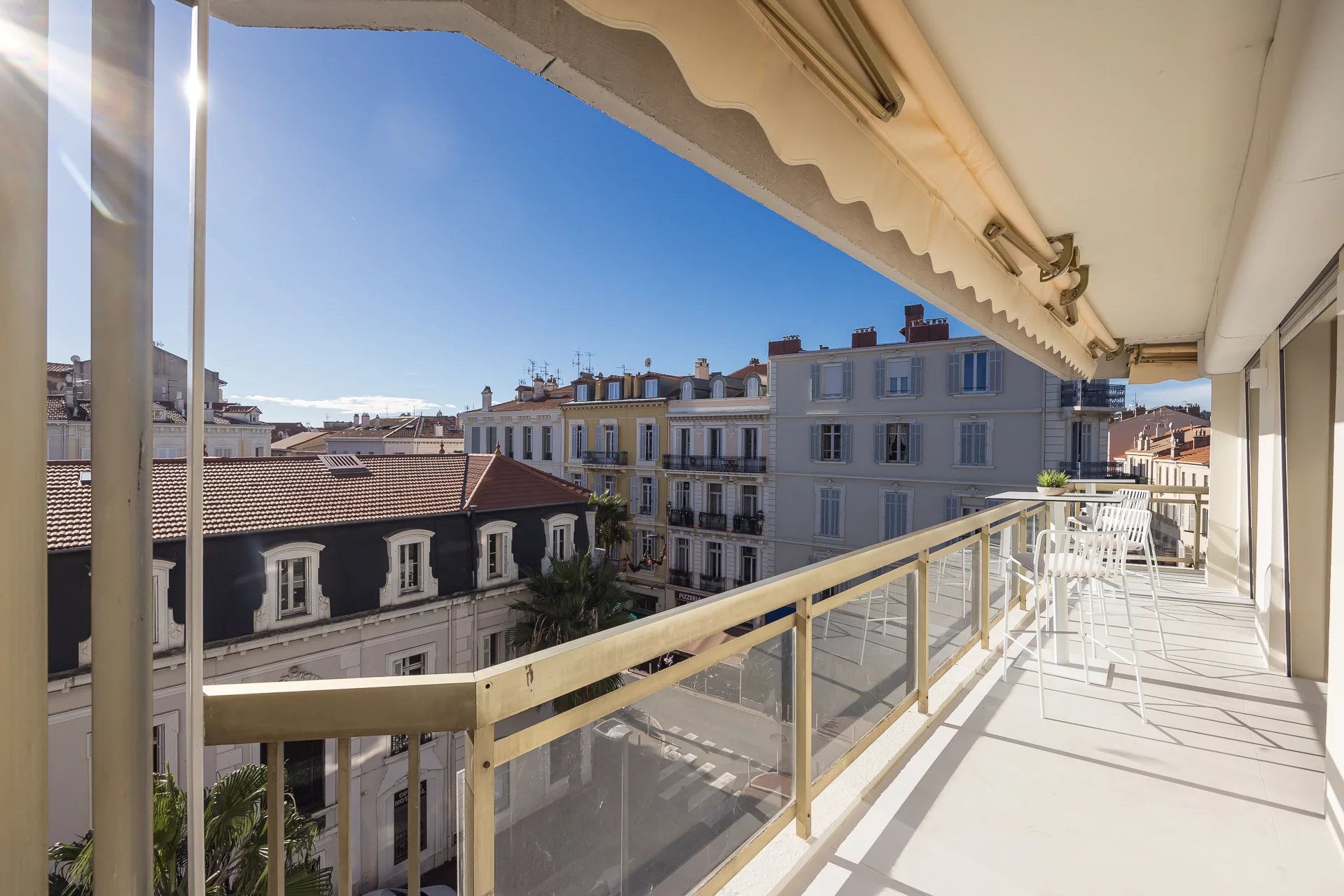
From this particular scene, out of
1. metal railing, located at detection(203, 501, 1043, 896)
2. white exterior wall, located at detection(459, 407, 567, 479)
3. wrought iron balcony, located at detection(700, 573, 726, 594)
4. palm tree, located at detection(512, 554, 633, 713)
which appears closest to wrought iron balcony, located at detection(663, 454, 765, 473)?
wrought iron balcony, located at detection(700, 573, 726, 594)

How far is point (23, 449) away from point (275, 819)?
19.5 inches

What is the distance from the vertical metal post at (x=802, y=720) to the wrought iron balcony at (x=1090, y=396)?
12.8 meters

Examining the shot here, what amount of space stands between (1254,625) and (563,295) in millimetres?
32215

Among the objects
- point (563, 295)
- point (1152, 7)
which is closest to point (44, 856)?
point (1152, 7)

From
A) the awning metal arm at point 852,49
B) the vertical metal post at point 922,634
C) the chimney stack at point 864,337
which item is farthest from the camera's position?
the chimney stack at point 864,337

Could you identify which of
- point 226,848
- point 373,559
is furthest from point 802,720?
point 373,559

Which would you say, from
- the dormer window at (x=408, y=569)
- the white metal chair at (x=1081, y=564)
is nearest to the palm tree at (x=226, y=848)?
the white metal chair at (x=1081, y=564)

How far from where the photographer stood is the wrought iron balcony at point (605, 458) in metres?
18.0

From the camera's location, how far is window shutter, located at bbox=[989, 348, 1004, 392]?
12.3m

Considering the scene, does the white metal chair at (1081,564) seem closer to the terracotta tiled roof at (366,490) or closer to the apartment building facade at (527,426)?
the terracotta tiled roof at (366,490)

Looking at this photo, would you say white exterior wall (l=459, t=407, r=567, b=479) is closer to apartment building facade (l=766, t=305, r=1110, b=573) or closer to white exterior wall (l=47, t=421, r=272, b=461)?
apartment building facade (l=766, t=305, r=1110, b=573)

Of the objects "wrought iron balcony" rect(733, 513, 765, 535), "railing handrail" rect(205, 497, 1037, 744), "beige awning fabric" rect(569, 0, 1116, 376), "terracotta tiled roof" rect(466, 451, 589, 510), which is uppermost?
"beige awning fabric" rect(569, 0, 1116, 376)

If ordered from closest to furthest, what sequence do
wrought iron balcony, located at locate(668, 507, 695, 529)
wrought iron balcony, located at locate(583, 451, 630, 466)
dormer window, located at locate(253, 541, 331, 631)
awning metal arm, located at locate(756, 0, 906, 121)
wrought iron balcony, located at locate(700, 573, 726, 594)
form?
awning metal arm, located at locate(756, 0, 906, 121) < dormer window, located at locate(253, 541, 331, 631) < wrought iron balcony, located at locate(700, 573, 726, 594) < wrought iron balcony, located at locate(668, 507, 695, 529) < wrought iron balcony, located at locate(583, 451, 630, 466)

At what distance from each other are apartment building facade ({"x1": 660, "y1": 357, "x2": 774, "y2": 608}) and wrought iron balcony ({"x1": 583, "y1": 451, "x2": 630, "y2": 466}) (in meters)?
1.46
